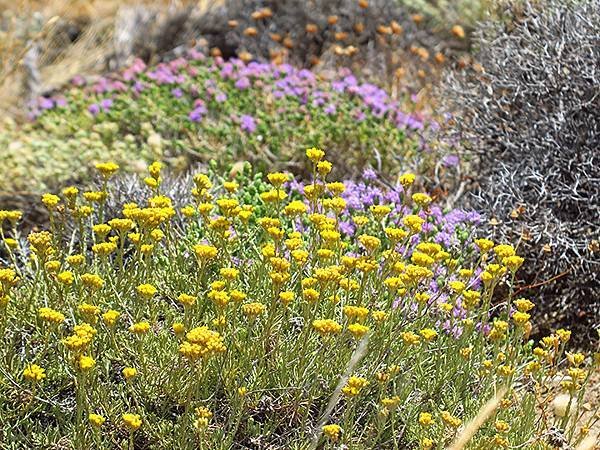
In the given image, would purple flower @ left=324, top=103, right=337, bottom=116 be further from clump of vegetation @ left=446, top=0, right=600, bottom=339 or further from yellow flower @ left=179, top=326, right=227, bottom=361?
yellow flower @ left=179, top=326, right=227, bottom=361

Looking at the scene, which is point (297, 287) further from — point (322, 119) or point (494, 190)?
point (322, 119)

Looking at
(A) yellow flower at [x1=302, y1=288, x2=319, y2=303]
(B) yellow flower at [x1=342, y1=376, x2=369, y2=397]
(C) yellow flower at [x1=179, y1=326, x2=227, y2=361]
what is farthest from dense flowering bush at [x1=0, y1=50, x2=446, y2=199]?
(C) yellow flower at [x1=179, y1=326, x2=227, y2=361]

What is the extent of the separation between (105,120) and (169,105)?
17.4 inches

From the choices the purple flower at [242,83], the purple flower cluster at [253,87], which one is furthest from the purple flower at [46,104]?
the purple flower at [242,83]

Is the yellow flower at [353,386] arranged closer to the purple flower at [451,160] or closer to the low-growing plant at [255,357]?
the low-growing plant at [255,357]

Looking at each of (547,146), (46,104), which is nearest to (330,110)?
(547,146)

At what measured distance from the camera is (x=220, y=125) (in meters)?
5.63

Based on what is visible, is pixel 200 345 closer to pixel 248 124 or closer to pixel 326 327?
pixel 326 327

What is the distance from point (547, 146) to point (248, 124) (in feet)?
6.24

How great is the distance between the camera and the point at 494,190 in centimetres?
450

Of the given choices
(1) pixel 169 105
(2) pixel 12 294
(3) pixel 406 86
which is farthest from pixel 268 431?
(3) pixel 406 86

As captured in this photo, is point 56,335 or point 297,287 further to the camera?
point 297,287

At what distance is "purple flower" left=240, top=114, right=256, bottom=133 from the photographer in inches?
219

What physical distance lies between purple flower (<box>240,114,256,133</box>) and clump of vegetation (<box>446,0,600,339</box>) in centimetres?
127
